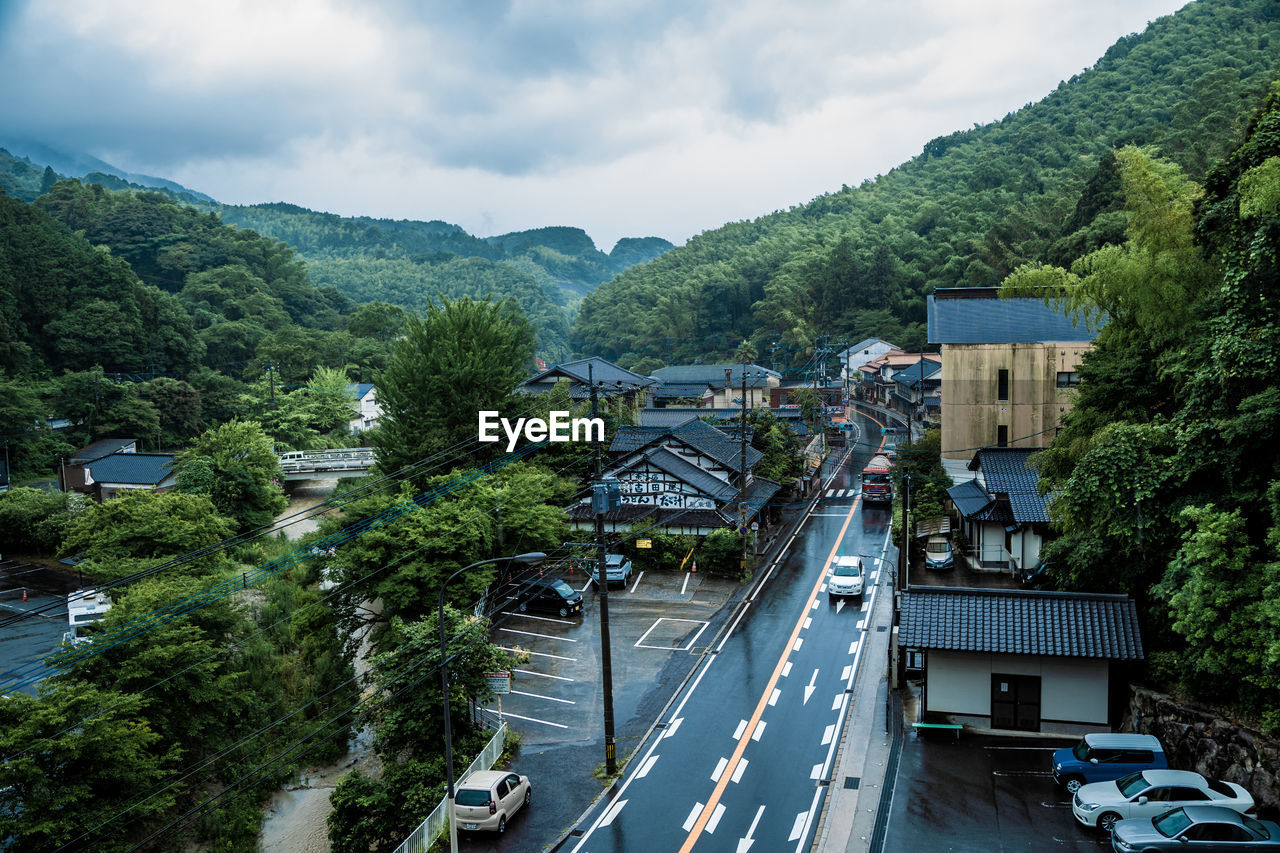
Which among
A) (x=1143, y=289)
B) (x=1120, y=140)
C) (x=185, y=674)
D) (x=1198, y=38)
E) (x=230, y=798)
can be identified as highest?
(x=1198, y=38)

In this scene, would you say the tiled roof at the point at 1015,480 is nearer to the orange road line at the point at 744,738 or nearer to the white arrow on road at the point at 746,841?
the orange road line at the point at 744,738

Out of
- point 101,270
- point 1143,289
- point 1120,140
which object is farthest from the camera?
point 1120,140

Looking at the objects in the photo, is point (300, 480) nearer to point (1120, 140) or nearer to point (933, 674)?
point (933, 674)

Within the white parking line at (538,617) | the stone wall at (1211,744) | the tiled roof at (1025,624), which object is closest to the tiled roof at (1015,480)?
the tiled roof at (1025,624)

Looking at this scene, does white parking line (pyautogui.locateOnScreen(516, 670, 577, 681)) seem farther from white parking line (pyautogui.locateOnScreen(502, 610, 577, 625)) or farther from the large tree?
the large tree

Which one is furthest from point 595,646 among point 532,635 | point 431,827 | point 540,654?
point 431,827

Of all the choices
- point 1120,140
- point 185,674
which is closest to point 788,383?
point 1120,140

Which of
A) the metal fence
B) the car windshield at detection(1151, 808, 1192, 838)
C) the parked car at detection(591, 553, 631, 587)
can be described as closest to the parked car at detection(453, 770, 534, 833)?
the metal fence
